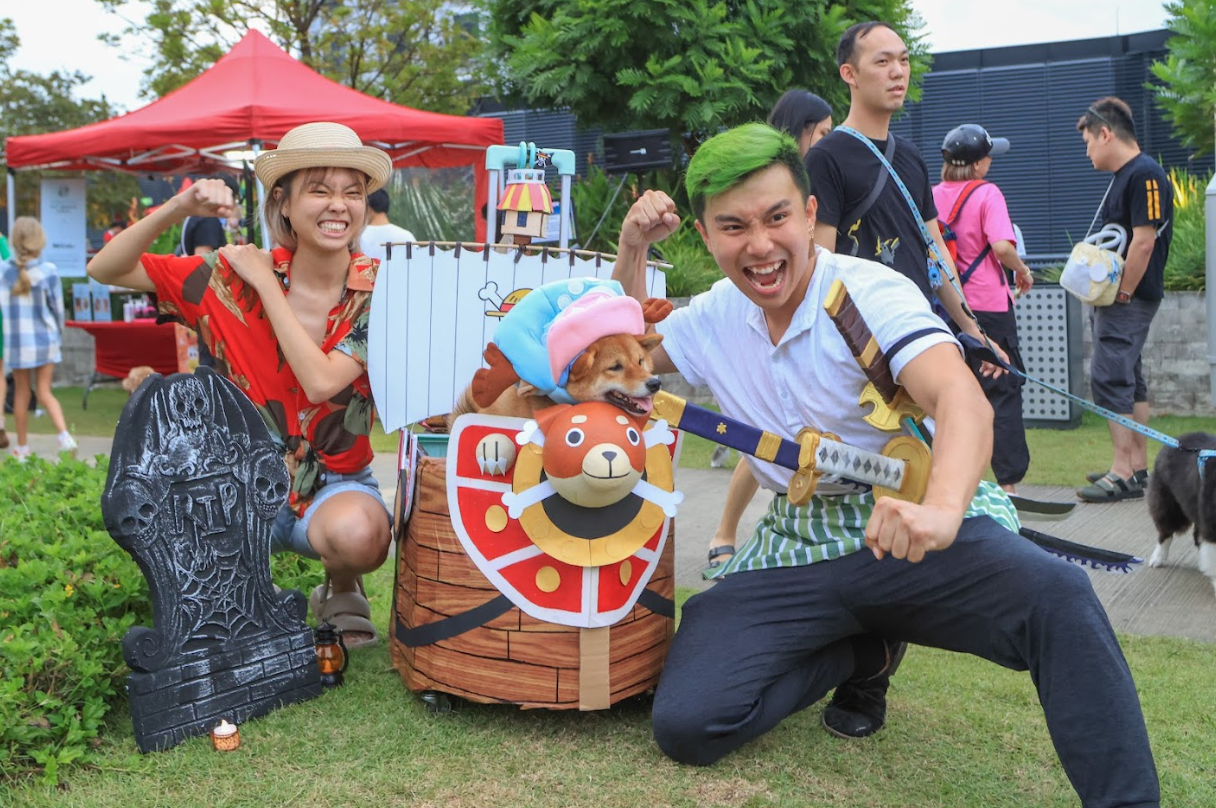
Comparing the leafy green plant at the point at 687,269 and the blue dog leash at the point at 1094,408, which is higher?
the leafy green plant at the point at 687,269

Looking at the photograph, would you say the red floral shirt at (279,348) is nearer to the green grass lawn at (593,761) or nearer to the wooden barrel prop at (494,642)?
the wooden barrel prop at (494,642)

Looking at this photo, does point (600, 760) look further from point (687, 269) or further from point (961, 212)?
point (687, 269)

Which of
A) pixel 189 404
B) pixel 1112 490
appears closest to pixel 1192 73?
pixel 1112 490

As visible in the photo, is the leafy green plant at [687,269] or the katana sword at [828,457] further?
the leafy green plant at [687,269]

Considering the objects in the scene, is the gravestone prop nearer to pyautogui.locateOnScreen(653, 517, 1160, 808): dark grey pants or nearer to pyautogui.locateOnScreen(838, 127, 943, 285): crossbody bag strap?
pyautogui.locateOnScreen(653, 517, 1160, 808): dark grey pants

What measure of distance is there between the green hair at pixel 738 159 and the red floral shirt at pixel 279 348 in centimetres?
108

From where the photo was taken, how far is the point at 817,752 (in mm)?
2697

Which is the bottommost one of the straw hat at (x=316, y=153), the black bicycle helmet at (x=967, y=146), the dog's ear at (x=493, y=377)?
the dog's ear at (x=493, y=377)

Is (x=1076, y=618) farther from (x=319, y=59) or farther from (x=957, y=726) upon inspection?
(x=319, y=59)

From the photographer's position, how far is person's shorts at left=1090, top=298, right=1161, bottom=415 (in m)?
5.90

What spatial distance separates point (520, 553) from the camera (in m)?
2.67

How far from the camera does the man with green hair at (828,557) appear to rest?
2.19 m

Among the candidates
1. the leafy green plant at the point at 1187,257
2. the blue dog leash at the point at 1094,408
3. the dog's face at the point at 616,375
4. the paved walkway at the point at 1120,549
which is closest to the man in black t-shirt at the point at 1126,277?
the paved walkway at the point at 1120,549

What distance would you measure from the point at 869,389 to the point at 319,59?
1477 cm
